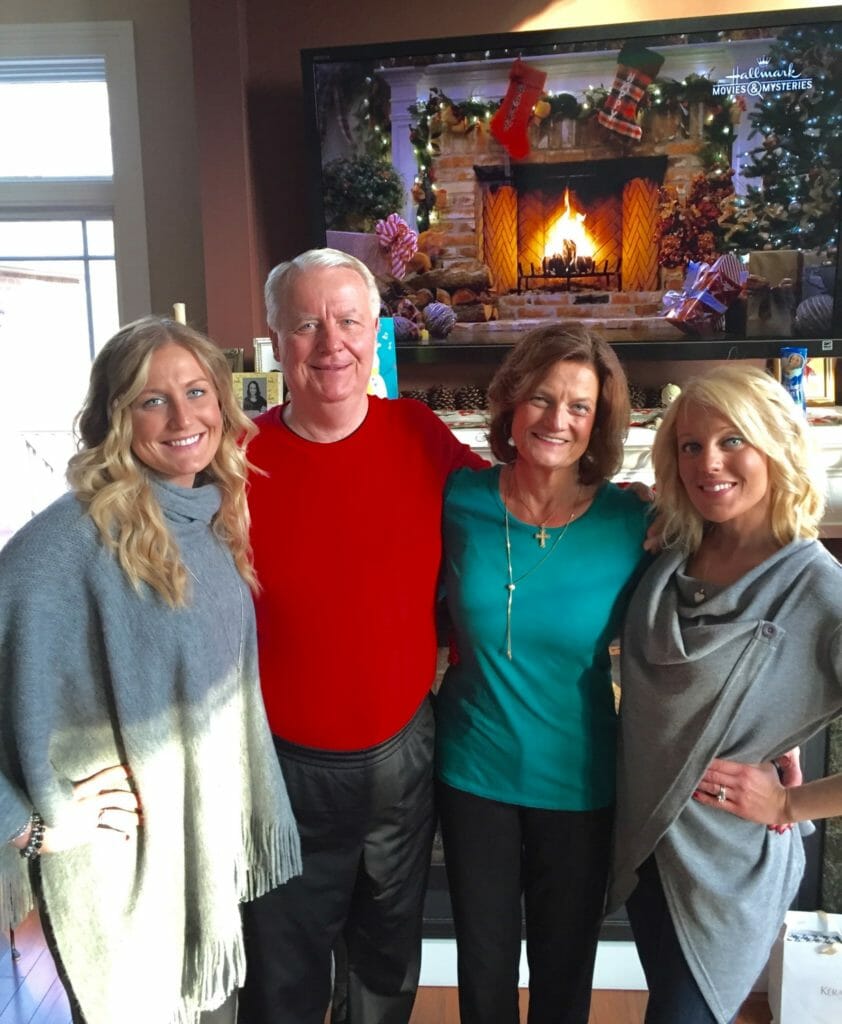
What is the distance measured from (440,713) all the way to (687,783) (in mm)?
475

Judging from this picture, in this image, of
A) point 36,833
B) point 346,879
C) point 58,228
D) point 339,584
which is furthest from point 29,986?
point 58,228

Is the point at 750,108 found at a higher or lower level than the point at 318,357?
higher

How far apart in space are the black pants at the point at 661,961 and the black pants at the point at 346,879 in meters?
0.42

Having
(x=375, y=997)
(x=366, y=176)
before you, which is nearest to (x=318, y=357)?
(x=375, y=997)

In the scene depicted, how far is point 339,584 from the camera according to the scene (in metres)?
1.44

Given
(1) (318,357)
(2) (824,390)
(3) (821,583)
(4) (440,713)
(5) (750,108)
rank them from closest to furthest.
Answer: (3) (821,583) < (1) (318,357) < (4) (440,713) < (5) (750,108) < (2) (824,390)

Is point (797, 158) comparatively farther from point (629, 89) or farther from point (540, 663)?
point (540, 663)

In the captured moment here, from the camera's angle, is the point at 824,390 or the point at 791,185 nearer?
the point at 791,185

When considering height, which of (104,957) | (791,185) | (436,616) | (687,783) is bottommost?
(104,957)

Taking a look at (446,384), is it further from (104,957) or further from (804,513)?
(104,957)

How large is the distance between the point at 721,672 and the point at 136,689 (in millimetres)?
877

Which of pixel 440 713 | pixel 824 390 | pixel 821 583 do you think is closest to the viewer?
pixel 821 583

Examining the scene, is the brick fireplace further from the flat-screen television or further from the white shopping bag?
the white shopping bag

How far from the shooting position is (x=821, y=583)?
1202 millimetres
